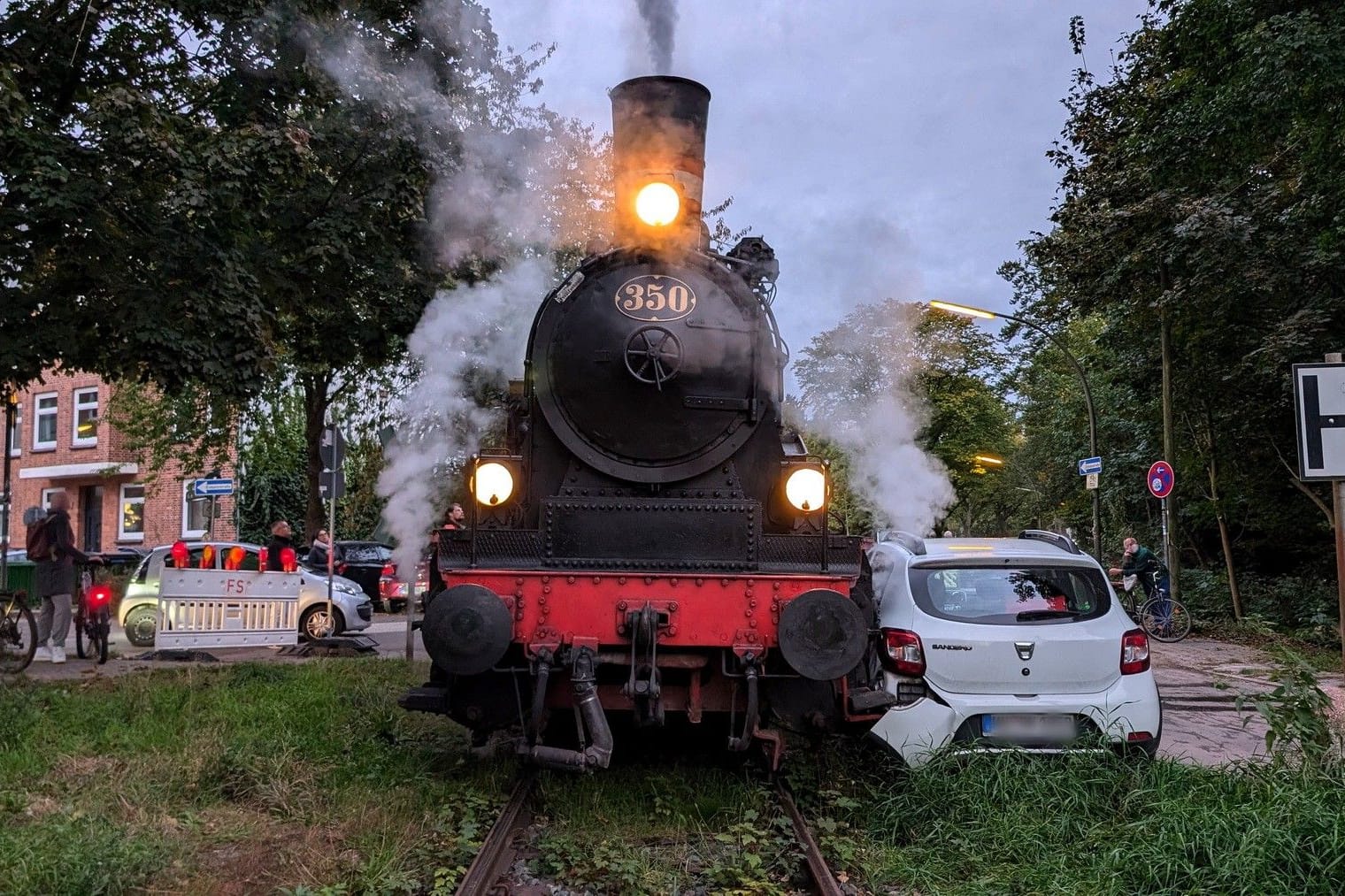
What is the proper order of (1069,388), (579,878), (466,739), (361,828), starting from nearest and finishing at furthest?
(579,878)
(361,828)
(466,739)
(1069,388)

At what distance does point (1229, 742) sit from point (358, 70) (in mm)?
9064

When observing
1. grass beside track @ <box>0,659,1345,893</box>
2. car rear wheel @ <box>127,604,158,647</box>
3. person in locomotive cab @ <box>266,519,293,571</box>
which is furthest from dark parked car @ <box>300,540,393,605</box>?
grass beside track @ <box>0,659,1345,893</box>

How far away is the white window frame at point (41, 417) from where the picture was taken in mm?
30375

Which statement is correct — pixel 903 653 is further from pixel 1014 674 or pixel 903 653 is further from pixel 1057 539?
pixel 1057 539

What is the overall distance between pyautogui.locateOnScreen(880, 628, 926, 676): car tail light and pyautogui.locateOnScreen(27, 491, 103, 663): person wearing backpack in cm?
766

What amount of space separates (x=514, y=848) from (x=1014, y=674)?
2.69 m

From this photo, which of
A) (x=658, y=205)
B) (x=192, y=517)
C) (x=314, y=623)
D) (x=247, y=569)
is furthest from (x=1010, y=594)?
(x=192, y=517)

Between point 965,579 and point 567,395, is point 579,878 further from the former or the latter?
point 965,579

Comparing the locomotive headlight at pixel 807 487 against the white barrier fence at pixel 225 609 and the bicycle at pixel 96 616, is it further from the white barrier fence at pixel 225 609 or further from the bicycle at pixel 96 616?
the bicycle at pixel 96 616

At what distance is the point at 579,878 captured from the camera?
423cm

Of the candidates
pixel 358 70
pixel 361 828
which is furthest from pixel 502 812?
pixel 358 70

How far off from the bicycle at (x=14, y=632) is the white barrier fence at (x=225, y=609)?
49.9 inches

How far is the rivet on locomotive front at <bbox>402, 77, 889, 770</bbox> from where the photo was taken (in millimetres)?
4848

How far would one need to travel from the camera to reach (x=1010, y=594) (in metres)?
5.81
